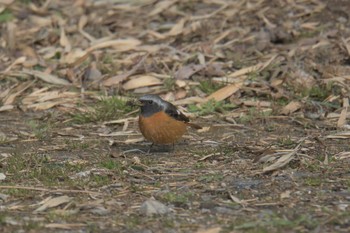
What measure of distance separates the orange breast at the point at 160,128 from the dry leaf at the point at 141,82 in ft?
6.09

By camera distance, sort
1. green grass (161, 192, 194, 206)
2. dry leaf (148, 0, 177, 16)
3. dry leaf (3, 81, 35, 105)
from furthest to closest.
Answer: dry leaf (148, 0, 177, 16) < dry leaf (3, 81, 35, 105) < green grass (161, 192, 194, 206)

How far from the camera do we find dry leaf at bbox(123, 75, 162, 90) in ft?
34.2

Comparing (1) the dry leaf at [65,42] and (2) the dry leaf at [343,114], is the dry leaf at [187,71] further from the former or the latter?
(2) the dry leaf at [343,114]

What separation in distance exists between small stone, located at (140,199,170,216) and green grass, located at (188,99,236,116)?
11.1ft

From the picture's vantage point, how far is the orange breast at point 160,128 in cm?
848

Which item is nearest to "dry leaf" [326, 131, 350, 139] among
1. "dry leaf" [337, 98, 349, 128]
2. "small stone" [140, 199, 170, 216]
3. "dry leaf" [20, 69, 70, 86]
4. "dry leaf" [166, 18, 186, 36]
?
"dry leaf" [337, 98, 349, 128]

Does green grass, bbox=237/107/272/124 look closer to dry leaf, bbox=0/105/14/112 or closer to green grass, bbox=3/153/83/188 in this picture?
green grass, bbox=3/153/83/188

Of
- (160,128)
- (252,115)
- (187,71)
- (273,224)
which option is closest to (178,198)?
(273,224)

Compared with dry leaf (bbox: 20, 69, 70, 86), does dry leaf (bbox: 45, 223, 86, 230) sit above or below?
above

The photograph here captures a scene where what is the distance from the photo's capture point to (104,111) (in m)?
9.68

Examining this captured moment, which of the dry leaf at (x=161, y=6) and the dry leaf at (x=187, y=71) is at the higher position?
the dry leaf at (x=161, y=6)

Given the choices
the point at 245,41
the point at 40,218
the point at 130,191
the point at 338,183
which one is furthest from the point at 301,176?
the point at 245,41

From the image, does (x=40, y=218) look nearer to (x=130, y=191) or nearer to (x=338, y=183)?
(x=130, y=191)

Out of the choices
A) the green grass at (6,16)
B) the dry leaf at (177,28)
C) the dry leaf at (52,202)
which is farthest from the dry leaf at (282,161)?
the green grass at (6,16)
